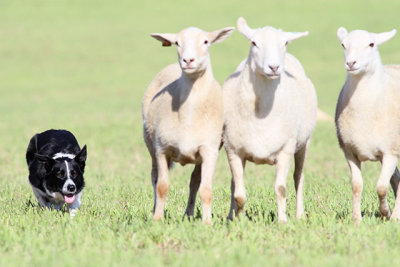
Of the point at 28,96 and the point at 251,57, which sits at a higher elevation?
the point at 251,57

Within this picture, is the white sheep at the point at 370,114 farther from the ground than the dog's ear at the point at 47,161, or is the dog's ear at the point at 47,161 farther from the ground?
the white sheep at the point at 370,114

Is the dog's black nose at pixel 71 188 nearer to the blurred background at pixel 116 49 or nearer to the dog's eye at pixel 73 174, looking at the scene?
the dog's eye at pixel 73 174

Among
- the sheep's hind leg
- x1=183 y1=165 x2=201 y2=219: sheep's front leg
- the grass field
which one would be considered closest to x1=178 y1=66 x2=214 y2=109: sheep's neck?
the sheep's hind leg

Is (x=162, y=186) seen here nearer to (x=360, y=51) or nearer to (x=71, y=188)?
(x=71, y=188)

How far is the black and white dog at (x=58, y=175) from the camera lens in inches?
346

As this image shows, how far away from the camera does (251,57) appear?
7664 millimetres

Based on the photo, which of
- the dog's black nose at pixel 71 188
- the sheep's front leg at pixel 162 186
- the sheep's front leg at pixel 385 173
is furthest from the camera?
the dog's black nose at pixel 71 188

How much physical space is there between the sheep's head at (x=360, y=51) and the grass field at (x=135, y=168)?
1637 mm

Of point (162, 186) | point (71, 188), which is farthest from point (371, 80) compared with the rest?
A: point (71, 188)

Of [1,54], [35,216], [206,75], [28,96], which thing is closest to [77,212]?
[35,216]

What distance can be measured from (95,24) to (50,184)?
4703 cm

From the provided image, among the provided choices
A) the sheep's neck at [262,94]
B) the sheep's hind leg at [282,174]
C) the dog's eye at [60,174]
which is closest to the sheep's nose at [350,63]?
the sheep's neck at [262,94]

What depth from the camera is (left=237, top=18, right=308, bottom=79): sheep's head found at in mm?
7176

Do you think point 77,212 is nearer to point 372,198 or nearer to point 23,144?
point 372,198
